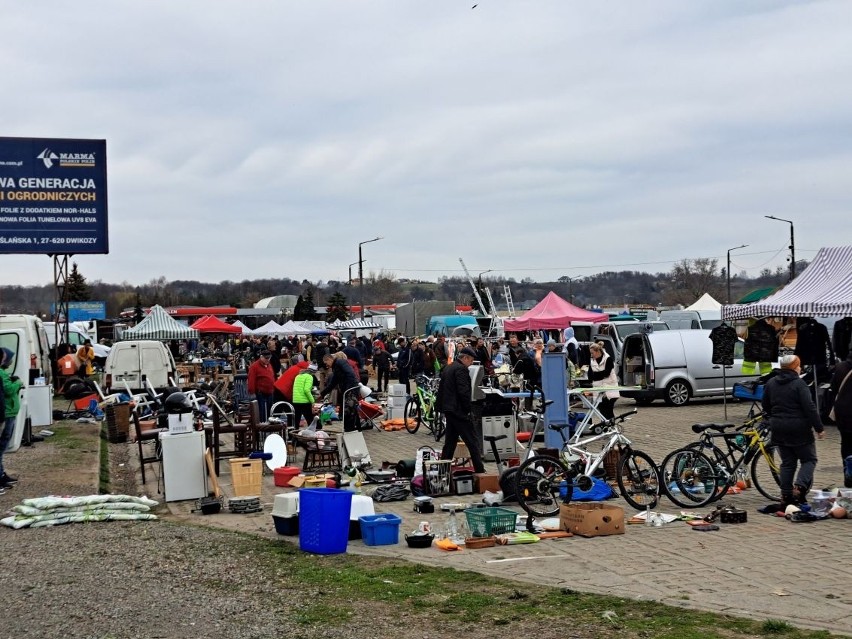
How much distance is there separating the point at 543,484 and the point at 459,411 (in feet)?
7.73

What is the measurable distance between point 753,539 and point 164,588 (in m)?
5.59

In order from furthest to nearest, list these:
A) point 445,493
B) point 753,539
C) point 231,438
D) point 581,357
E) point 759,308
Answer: point 581,357
point 231,438
point 759,308
point 445,493
point 753,539

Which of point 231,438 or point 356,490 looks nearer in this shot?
point 356,490

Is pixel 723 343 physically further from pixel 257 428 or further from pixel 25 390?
pixel 25 390

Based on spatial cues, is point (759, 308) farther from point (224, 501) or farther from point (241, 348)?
point (241, 348)

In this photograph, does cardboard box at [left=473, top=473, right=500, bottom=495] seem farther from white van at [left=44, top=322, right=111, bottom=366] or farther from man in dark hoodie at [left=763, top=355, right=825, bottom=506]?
white van at [left=44, top=322, right=111, bottom=366]

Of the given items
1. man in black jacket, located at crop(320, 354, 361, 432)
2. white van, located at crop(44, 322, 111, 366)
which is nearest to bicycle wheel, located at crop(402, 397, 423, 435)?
man in black jacket, located at crop(320, 354, 361, 432)

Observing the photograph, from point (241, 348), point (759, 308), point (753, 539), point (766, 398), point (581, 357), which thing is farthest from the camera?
point (241, 348)

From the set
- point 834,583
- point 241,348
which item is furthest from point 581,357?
point 241,348

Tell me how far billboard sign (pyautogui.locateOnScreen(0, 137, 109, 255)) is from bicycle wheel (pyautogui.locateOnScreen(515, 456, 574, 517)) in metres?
22.7

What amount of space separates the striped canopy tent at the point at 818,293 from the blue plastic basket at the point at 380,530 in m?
10.4

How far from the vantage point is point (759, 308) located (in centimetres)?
1898

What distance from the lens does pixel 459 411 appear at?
13.1 metres

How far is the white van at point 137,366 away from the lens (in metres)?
24.7
